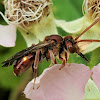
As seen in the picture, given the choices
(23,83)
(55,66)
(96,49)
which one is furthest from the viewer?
(23,83)

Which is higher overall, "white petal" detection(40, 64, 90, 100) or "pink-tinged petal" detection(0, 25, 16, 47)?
"pink-tinged petal" detection(0, 25, 16, 47)

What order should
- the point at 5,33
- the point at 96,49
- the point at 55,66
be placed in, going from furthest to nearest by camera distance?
1. the point at 5,33
2. the point at 96,49
3. the point at 55,66

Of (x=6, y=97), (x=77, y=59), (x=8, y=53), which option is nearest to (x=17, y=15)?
(x=77, y=59)

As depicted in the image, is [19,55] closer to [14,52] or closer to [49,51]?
[49,51]

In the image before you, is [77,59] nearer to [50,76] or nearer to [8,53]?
[50,76]

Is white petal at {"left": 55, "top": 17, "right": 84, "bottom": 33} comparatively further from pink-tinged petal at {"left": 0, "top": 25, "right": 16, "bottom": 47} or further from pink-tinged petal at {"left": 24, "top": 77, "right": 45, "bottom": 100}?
pink-tinged petal at {"left": 24, "top": 77, "right": 45, "bottom": 100}

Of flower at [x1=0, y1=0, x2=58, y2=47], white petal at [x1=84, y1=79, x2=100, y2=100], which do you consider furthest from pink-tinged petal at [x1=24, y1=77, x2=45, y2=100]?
flower at [x1=0, y1=0, x2=58, y2=47]
